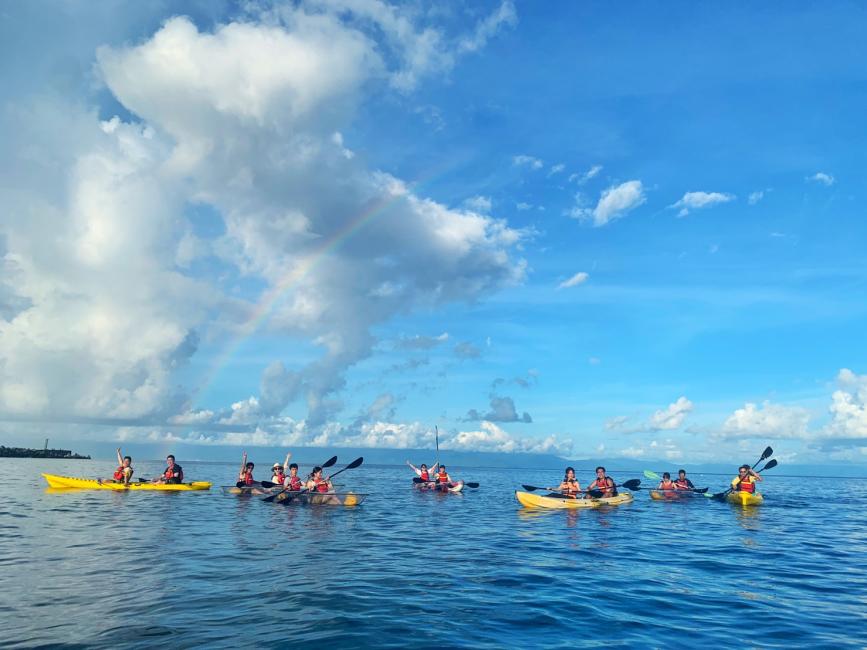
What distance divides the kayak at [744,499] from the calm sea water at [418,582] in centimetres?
1081

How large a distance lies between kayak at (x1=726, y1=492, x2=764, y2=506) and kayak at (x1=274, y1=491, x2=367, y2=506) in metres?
27.9

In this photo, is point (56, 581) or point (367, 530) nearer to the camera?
point (56, 581)

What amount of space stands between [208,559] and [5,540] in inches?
358

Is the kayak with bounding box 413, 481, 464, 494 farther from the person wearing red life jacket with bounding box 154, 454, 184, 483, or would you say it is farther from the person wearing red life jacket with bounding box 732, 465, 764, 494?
the person wearing red life jacket with bounding box 732, 465, 764, 494

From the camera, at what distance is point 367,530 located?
27.3 m

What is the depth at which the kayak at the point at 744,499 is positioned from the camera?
Result: 41906 millimetres

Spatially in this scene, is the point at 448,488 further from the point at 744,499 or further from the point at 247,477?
the point at 744,499

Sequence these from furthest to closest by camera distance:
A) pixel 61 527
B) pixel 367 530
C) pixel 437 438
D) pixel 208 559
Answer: pixel 437 438
pixel 367 530
pixel 61 527
pixel 208 559

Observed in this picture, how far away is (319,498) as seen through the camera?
37.0m

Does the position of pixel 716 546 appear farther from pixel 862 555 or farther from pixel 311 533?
pixel 311 533

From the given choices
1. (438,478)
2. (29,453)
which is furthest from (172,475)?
(29,453)

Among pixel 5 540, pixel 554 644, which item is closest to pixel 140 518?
pixel 5 540

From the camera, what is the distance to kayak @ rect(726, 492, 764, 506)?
4191 cm

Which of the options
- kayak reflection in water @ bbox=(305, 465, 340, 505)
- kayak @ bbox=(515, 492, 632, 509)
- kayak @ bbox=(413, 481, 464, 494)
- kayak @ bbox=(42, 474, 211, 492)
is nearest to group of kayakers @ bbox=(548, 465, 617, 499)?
kayak @ bbox=(515, 492, 632, 509)
